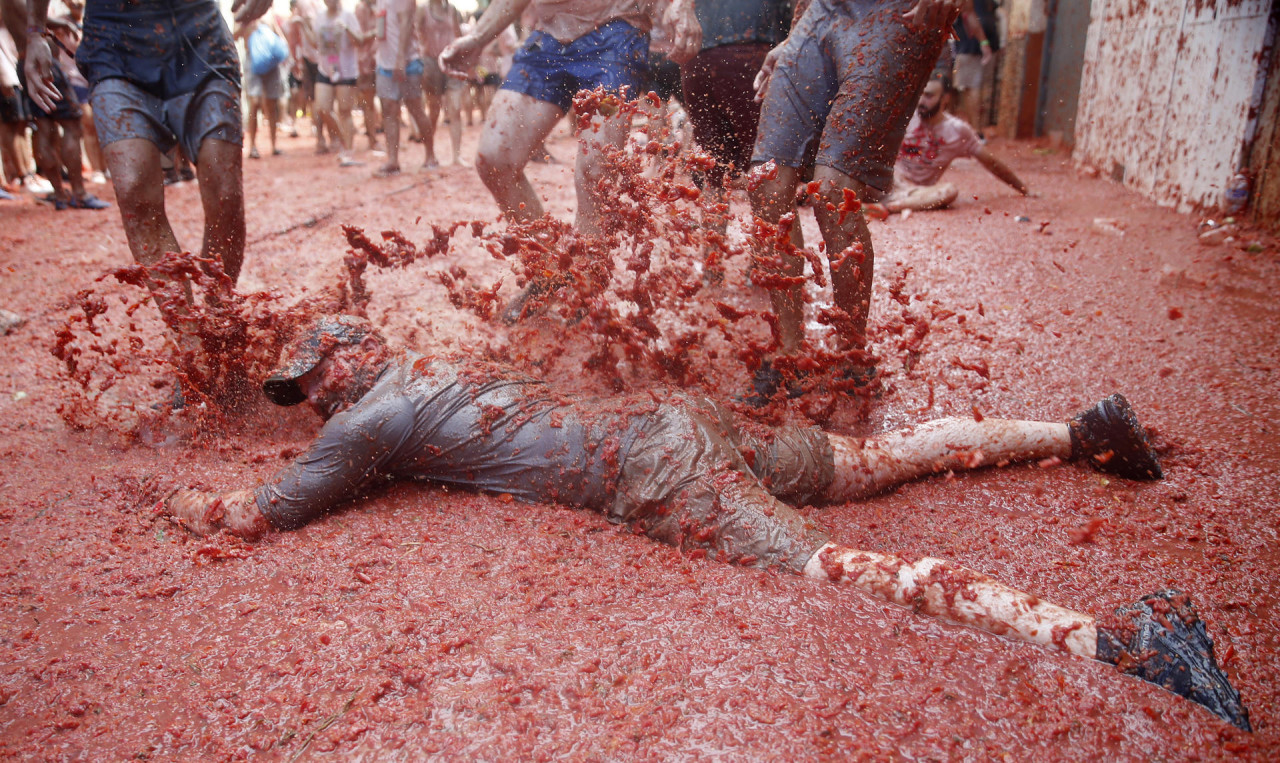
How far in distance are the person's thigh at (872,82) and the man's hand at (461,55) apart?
157cm

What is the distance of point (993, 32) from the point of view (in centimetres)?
863

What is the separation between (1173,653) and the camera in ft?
4.66

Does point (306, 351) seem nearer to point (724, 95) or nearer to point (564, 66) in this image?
point (564, 66)

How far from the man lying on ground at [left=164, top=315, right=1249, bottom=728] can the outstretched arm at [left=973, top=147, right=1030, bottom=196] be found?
3.87 m

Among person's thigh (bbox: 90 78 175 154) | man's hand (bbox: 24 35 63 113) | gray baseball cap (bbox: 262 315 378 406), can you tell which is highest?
man's hand (bbox: 24 35 63 113)

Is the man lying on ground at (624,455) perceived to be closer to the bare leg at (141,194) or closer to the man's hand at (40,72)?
the bare leg at (141,194)

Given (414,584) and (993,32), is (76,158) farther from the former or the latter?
(993,32)

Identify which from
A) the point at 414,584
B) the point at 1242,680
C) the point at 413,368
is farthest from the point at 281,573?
the point at 1242,680

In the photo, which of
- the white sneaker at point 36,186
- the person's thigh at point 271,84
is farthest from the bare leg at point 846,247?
the person's thigh at point 271,84

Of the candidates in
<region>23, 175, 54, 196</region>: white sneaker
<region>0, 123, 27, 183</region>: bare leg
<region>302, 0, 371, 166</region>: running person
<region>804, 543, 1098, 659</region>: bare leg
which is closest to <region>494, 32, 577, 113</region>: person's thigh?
<region>804, 543, 1098, 659</region>: bare leg

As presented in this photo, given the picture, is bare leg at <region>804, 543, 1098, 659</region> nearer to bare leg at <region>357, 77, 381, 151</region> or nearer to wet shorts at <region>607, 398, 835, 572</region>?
wet shorts at <region>607, 398, 835, 572</region>

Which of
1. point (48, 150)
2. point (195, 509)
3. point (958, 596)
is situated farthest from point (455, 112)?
point (958, 596)

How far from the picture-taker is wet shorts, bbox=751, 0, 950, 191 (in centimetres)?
240

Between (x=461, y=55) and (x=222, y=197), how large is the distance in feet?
3.84
